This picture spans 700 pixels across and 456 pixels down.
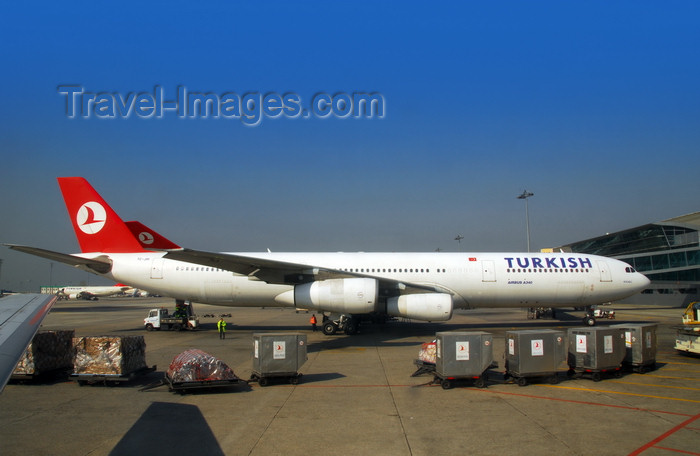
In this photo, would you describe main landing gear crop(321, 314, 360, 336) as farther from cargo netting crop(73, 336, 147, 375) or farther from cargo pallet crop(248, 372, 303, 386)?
cargo netting crop(73, 336, 147, 375)

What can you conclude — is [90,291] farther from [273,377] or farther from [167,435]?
[167,435]

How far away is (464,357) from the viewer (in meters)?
10.0

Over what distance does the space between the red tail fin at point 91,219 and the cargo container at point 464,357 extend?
1738 centimetres

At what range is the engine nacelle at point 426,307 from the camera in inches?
686

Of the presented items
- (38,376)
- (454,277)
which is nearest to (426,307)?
(454,277)

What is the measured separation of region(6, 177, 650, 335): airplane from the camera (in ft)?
67.7

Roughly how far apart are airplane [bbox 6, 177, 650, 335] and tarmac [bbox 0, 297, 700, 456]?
8675 millimetres

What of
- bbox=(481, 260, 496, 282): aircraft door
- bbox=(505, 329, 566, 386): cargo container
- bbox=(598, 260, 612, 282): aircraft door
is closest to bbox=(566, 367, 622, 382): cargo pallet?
bbox=(505, 329, 566, 386): cargo container

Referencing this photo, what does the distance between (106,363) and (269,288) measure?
1049 cm

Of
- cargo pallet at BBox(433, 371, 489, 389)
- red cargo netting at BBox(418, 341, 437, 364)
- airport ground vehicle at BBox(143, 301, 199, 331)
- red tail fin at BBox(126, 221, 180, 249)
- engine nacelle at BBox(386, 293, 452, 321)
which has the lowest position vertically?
airport ground vehicle at BBox(143, 301, 199, 331)

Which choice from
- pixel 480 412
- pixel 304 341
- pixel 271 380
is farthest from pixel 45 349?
pixel 480 412

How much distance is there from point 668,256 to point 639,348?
136 ft

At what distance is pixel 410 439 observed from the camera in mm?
6719

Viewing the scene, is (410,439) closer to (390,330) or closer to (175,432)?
(175,432)
